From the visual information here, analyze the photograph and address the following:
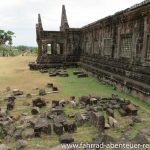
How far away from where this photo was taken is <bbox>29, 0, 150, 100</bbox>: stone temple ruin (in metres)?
10.8

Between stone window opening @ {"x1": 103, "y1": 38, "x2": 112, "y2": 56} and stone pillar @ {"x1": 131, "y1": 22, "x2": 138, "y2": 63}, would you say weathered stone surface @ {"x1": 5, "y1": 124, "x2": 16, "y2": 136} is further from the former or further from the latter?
stone window opening @ {"x1": 103, "y1": 38, "x2": 112, "y2": 56}

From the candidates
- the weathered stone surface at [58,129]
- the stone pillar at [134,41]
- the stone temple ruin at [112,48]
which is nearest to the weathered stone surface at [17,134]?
the weathered stone surface at [58,129]

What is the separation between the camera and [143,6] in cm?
1070

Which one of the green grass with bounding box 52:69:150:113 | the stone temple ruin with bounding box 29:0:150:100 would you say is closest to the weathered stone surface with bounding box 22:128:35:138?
the green grass with bounding box 52:69:150:113

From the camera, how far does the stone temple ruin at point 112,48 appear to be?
35.3ft

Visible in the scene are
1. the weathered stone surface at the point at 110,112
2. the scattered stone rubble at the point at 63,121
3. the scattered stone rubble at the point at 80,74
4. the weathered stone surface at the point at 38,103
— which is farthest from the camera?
the scattered stone rubble at the point at 80,74

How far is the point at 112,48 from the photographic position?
48.3 ft

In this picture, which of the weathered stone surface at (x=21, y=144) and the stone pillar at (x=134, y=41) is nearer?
the weathered stone surface at (x=21, y=144)

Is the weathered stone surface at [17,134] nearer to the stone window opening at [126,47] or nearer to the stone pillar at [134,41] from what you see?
the stone pillar at [134,41]

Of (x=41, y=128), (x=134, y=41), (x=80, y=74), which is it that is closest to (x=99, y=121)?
(x=41, y=128)

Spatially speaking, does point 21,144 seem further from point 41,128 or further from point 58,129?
point 58,129

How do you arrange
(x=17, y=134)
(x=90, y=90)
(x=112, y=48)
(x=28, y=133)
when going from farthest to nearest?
(x=112, y=48) < (x=90, y=90) < (x=28, y=133) < (x=17, y=134)

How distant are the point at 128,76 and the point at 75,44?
12093mm

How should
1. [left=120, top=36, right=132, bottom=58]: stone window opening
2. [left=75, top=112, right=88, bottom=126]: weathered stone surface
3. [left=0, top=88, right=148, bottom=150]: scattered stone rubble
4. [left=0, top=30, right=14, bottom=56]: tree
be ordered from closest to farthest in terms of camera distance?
[left=0, top=88, right=148, bottom=150]: scattered stone rubble < [left=75, top=112, right=88, bottom=126]: weathered stone surface < [left=120, top=36, right=132, bottom=58]: stone window opening < [left=0, top=30, right=14, bottom=56]: tree
